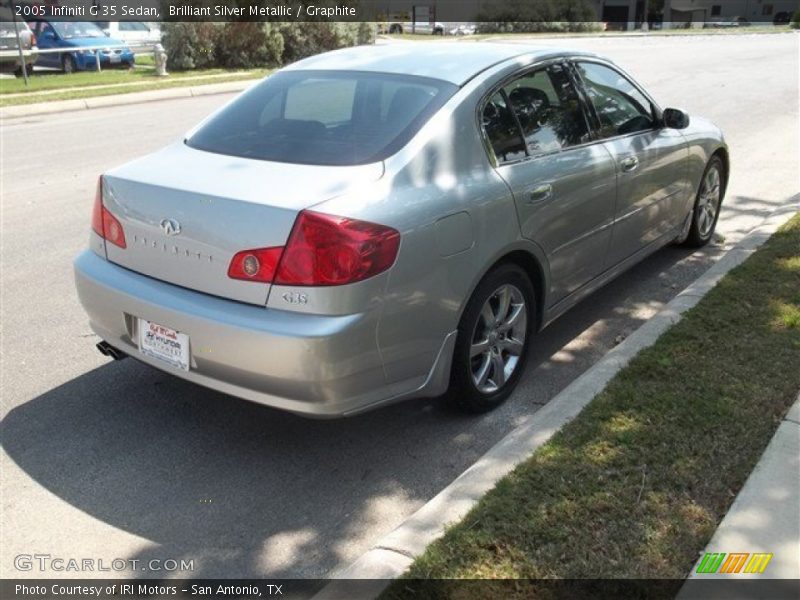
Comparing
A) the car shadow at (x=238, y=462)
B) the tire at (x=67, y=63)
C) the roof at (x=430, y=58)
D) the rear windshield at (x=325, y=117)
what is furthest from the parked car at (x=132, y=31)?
the car shadow at (x=238, y=462)

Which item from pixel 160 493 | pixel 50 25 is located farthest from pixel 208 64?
pixel 160 493

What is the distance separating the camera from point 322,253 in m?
3.07

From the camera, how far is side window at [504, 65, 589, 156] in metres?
4.12

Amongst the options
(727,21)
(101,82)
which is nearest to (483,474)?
(101,82)

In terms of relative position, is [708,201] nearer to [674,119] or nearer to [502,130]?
[674,119]

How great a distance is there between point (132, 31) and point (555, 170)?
2692cm

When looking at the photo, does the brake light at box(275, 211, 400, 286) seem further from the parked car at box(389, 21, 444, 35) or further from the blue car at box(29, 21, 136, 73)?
the parked car at box(389, 21, 444, 35)

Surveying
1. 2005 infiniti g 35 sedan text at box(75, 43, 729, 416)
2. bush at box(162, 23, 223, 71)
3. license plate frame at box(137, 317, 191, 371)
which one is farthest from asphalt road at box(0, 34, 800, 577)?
bush at box(162, 23, 223, 71)

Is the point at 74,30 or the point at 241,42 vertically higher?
the point at 74,30

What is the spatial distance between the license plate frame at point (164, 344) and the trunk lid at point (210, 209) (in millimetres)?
205

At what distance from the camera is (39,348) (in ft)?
15.2

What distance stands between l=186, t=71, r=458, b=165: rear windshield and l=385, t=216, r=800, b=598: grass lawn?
1534 mm

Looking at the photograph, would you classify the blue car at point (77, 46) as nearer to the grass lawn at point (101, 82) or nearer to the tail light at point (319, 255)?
the grass lawn at point (101, 82)

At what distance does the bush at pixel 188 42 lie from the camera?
76.5 feet
